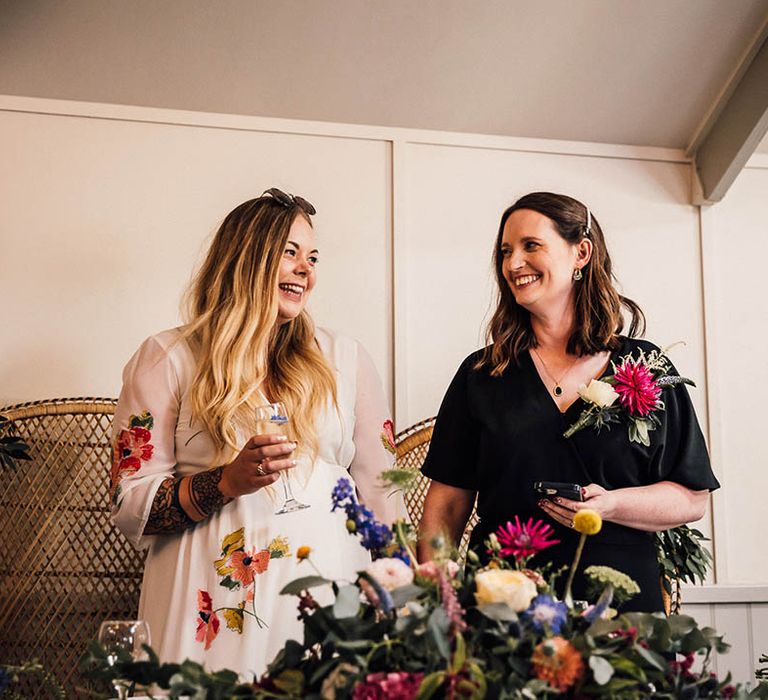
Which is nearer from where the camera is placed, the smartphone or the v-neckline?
the smartphone

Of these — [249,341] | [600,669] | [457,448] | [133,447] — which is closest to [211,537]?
[133,447]

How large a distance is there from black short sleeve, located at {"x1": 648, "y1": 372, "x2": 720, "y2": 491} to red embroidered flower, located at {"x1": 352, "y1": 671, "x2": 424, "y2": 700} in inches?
45.6

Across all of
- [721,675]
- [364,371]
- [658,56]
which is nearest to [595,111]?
[658,56]

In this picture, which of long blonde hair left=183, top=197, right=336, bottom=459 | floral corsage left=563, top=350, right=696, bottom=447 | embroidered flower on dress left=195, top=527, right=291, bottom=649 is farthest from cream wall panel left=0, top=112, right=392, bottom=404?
floral corsage left=563, top=350, right=696, bottom=447

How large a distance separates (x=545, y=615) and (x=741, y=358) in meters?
2.66

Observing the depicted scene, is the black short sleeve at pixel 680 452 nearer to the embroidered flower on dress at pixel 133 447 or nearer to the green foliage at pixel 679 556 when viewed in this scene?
the green foliage at pixel 679 556

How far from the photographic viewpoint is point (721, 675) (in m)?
3.30

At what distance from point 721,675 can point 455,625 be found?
8.64 ft

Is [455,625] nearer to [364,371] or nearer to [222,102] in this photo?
[364,371]

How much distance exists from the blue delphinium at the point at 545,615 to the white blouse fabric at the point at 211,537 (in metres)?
0.91

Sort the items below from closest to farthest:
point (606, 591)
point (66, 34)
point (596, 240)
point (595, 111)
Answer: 1. point (606, 591)
2. point (596, 240)
3. point (66, 34)
4. point (595, 111)

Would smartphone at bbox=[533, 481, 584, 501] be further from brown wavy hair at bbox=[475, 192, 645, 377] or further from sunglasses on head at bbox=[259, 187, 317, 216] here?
sunglasses on head at bbox=[259, 187, 317, 216]

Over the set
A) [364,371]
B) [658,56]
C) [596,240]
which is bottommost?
[364,371]

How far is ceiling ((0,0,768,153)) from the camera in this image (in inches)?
114
